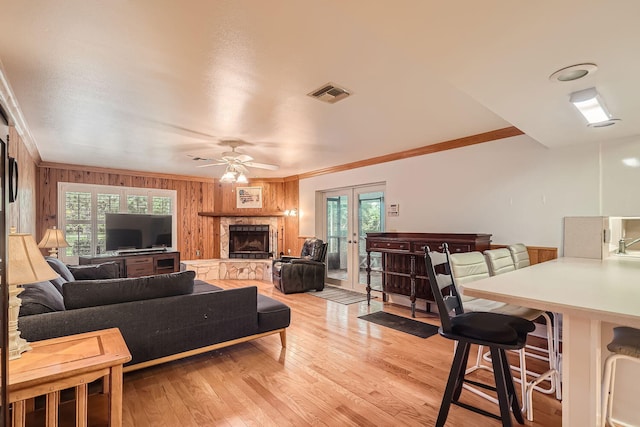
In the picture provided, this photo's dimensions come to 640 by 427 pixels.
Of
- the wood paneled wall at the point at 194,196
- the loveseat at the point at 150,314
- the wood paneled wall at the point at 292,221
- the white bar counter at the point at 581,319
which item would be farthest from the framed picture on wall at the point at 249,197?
the white bar counter at the point at 581,319

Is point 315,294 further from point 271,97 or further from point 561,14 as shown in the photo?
point 561,14

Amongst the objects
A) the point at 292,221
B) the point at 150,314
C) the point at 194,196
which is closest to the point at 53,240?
the point at 194,196

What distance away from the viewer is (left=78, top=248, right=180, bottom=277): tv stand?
19.0 feet

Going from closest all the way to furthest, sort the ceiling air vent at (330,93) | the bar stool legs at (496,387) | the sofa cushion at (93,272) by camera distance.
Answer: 1. the bar stool legs at (496,387)
2. the ceiling air vent at (330,93)
3. the sofa cushion at (93,272)

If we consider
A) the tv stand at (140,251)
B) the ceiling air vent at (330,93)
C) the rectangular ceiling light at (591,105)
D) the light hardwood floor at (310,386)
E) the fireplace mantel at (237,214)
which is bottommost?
the light hardwood floor at (310,386)

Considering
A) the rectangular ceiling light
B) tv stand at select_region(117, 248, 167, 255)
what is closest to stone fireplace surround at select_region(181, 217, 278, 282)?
tv stand at select_region(117, 248, 167, 255)

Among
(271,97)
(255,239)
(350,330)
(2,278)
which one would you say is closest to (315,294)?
(350,330)

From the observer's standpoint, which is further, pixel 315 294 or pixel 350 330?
pixel 315 294

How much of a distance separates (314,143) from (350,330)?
98.2 inches

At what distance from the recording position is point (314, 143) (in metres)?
4.39

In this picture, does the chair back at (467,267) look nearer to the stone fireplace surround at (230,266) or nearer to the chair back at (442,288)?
the chair back at (442,288)

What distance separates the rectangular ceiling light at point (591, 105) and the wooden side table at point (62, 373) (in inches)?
118

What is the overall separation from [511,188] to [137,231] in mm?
6581

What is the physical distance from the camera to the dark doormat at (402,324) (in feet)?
11.9
